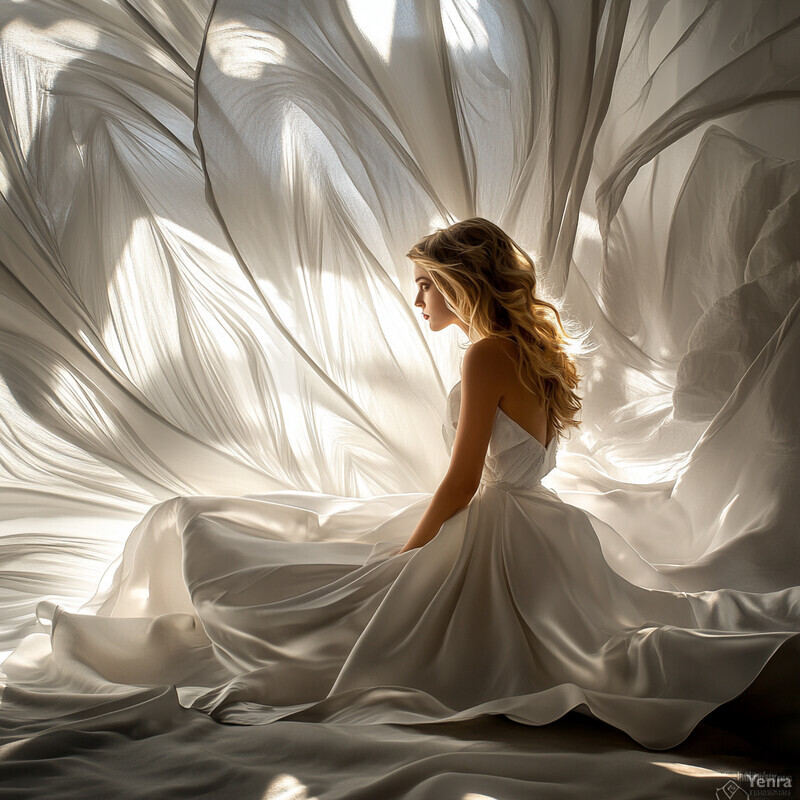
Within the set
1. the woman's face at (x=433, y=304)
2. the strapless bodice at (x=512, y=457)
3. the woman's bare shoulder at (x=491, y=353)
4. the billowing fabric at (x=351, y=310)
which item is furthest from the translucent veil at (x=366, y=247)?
the woman's bare shoulder at (x=491, y=353)

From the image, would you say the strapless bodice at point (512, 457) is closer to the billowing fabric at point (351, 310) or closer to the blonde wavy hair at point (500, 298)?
the billowing fabric at point (351, 310)

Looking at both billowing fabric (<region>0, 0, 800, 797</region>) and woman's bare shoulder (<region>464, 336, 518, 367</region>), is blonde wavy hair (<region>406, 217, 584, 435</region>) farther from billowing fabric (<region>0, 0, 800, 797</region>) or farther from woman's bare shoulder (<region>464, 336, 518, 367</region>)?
billowing fabric (<region>0, 0, 800, 797</region>)

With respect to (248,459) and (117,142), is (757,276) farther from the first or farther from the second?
(117,142)

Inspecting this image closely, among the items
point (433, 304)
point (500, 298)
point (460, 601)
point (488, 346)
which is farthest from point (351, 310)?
point (460, 601)

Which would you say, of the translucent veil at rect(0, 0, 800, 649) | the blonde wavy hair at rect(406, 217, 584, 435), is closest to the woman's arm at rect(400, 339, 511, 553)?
the blonde wavy hair at rect(406, 217, 584, 435)

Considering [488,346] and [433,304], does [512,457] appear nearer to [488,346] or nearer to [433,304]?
[488,346]

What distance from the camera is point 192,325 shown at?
344 cm

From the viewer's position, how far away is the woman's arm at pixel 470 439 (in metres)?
2.22

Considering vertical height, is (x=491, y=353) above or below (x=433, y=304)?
below

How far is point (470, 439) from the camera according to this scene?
2.23 metres

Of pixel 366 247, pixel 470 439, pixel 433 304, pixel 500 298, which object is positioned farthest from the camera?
pixel 366 247

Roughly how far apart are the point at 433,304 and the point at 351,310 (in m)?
0.76

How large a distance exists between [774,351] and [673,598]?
0.98 metres

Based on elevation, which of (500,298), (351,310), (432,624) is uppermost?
(351,310)
